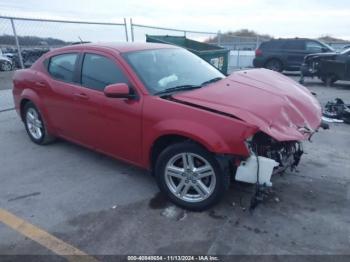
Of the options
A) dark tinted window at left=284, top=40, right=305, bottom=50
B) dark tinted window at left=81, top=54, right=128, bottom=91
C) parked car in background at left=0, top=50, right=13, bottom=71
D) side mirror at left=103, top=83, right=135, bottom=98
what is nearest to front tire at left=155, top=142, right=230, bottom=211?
side mirror at left=103, top=83, right=135, bottom=98

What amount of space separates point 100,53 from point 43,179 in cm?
179

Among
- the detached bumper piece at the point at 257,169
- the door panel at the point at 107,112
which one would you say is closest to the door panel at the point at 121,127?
the door panel at the point at 107,112

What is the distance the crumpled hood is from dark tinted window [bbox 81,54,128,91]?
0.88 metres

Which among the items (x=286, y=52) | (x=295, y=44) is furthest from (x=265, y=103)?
(x=295, y=44)

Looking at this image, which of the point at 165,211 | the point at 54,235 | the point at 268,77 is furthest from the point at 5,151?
the point at 268,77

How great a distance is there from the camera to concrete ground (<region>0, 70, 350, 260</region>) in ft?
10.1

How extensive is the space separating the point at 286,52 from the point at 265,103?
13001mm

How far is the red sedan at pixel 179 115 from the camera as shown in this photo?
326 cm

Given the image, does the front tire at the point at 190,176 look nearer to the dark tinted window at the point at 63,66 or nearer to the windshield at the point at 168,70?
the windshield at the point at 168,70

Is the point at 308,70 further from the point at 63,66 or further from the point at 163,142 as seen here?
the point at 163,142

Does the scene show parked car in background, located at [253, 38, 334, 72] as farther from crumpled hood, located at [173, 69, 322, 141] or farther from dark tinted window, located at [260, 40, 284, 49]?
crumpled hood, located at [173, 69, 322, 141]

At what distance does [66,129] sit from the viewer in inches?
194

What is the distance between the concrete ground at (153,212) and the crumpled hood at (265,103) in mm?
876

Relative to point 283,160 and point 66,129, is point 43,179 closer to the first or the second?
point 66,129
